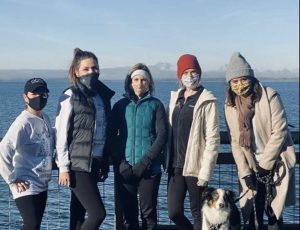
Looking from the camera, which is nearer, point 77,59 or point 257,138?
point 77,59

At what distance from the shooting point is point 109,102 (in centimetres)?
550

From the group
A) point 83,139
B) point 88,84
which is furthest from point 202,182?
point 88,84

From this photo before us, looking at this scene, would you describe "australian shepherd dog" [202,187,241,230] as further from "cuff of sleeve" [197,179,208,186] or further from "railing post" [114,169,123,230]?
"railing post" [114,169,123,230]

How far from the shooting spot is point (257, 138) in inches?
217

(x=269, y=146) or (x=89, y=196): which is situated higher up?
(x=269, y=146)

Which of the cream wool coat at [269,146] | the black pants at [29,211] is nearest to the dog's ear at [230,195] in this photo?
the cream wool coat at [269,146]

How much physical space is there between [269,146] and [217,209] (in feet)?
3.01

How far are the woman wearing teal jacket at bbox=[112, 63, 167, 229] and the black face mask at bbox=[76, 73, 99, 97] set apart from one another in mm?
415

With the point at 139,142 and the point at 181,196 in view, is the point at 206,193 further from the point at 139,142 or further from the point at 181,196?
the point at 139,142

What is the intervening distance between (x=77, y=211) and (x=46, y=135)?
0.96 meters

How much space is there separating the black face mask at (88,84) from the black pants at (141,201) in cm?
111

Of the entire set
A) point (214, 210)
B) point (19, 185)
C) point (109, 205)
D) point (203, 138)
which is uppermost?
point (203, 138)

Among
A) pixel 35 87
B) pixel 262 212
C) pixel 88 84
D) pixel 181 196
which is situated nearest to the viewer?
pixel 35 87

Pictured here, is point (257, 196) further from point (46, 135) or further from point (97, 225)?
point (46, 135)
